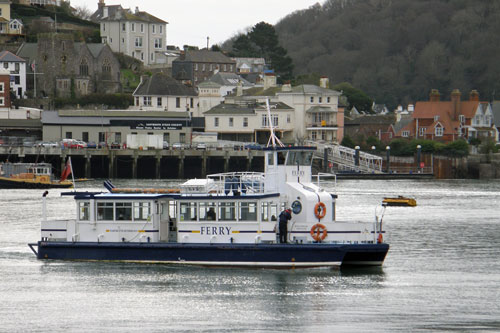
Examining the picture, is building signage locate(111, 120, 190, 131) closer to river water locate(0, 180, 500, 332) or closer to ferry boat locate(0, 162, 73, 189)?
ferry boat locate(0, 162, 73, 189)

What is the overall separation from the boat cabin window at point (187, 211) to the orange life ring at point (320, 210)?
4.63m

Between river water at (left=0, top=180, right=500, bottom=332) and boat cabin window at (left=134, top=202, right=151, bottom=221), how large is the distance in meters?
1.88

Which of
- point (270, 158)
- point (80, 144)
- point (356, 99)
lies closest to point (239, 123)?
point (80, 144)

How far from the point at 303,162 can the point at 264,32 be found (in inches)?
5290

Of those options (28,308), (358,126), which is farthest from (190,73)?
(28,308)

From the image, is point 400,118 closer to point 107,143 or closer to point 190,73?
point 190,73

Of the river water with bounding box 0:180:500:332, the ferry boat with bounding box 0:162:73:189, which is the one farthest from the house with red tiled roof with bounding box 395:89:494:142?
the river water with bounding box 0:180:500:332

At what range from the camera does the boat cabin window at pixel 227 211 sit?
37.1 meters

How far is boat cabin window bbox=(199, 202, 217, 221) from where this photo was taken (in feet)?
122

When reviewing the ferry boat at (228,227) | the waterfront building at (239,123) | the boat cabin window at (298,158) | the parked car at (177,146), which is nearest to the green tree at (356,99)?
the waterfront building at (239,123)

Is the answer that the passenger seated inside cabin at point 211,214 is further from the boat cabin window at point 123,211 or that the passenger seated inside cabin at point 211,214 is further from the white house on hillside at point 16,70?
the white house on hillside at point 16,70

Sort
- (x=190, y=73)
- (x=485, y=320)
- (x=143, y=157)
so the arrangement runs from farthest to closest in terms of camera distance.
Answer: (x=190, y=73), (x=143, y=157), (x=485, y=320)

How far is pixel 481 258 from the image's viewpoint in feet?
140

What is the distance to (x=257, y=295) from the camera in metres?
33.6
